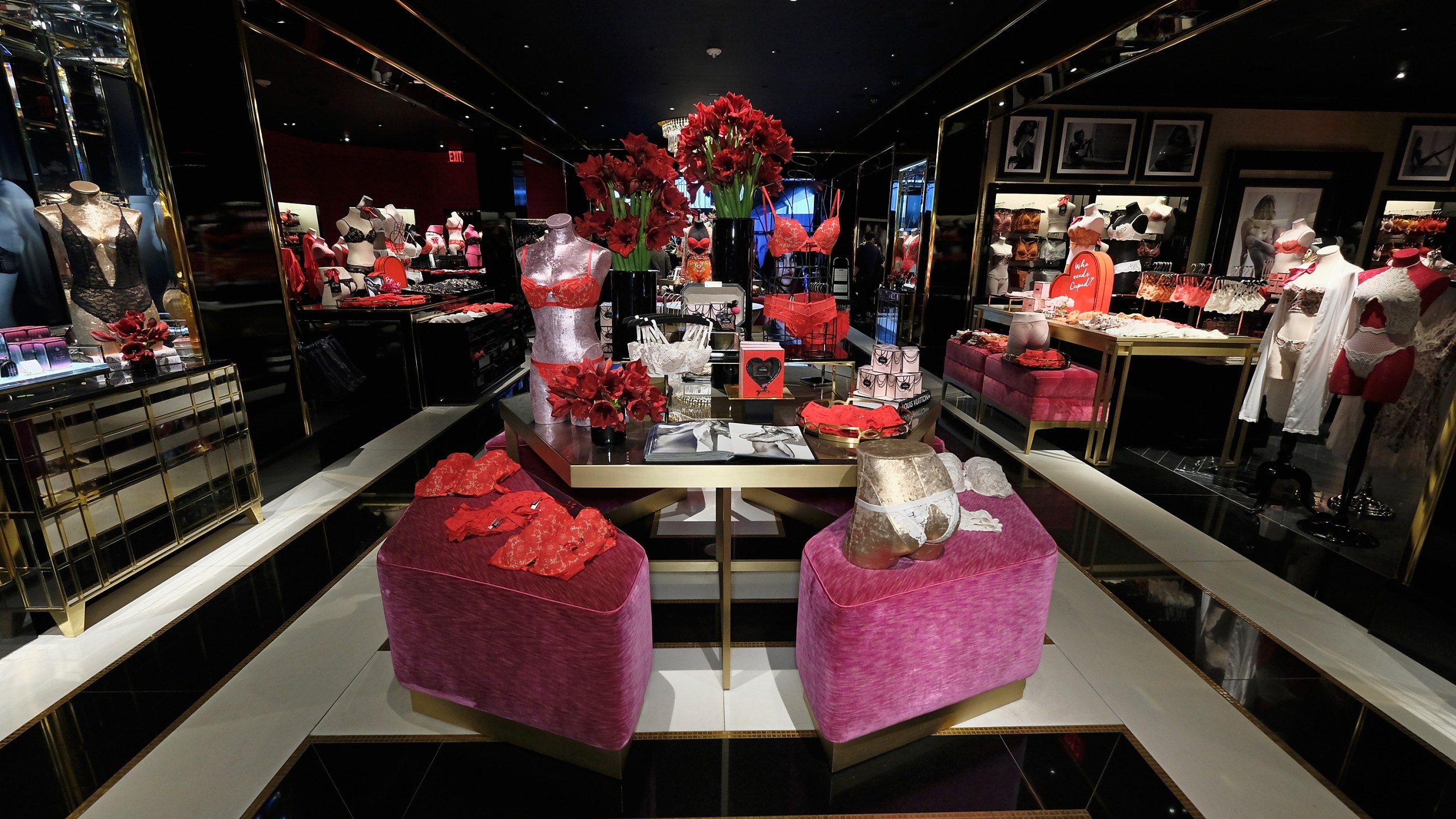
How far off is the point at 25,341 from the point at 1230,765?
16.2 ft

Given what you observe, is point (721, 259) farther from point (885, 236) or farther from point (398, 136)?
point (885, 236)

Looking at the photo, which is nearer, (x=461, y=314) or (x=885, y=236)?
(x=461, y=314)

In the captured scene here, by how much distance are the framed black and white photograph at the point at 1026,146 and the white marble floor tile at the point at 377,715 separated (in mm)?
6969

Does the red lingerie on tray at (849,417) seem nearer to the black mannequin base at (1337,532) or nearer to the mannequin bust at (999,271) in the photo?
the black mannequin base at (1337,532)

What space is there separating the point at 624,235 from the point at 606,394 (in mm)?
633

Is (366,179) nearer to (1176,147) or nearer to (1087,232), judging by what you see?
(1087,232)

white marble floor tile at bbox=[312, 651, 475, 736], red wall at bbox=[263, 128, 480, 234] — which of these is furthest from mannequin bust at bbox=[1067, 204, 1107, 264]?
red wall at bbox=[263, 128, 480, 234]

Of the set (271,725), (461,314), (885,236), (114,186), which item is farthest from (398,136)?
(271,725)

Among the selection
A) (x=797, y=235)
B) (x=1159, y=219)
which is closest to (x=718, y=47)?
(x=797, y=235)

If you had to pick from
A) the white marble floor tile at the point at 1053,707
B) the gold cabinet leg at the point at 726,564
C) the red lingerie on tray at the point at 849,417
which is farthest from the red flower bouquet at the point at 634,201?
the white marble floor tile at the point at 1053,707

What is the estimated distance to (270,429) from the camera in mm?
3730

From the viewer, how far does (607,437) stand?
1942 mm

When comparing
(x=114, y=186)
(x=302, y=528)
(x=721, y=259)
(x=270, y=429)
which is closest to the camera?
(x=721, y=259)

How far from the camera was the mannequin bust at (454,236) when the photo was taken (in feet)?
28.0
